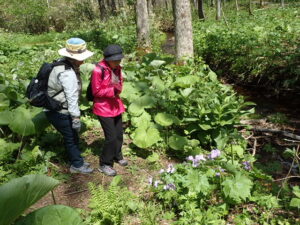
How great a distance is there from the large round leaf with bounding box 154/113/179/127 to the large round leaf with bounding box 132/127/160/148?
18cm

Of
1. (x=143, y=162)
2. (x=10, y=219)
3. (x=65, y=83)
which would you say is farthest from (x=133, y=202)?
(x=10, y=219)

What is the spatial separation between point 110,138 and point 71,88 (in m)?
0.85

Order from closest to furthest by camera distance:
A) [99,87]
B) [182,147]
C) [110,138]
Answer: [99,87] → [110,138] → [182,147]

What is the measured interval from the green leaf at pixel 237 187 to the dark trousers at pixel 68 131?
6.23ft

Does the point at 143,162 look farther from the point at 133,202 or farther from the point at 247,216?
the point at 247,216

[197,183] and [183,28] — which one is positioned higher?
[183,28]

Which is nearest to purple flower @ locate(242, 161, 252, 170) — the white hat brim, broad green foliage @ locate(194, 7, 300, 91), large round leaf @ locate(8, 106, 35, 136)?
the white hat brim

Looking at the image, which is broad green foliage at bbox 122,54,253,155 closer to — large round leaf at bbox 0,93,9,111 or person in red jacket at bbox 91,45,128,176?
person in red jacket at bbox 91,45,128,176

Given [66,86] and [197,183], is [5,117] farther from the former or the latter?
[197,183]

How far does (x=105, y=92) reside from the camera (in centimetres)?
372

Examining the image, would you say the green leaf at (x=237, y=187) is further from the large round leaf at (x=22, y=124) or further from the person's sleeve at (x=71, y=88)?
the large round leaf at (x=22, y=124)

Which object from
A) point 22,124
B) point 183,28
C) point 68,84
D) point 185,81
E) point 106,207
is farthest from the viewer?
point 183,28

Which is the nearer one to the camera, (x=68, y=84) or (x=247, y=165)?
(x=68, y=84)

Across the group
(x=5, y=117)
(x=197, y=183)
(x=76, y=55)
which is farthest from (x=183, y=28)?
(x=197, y=183)
